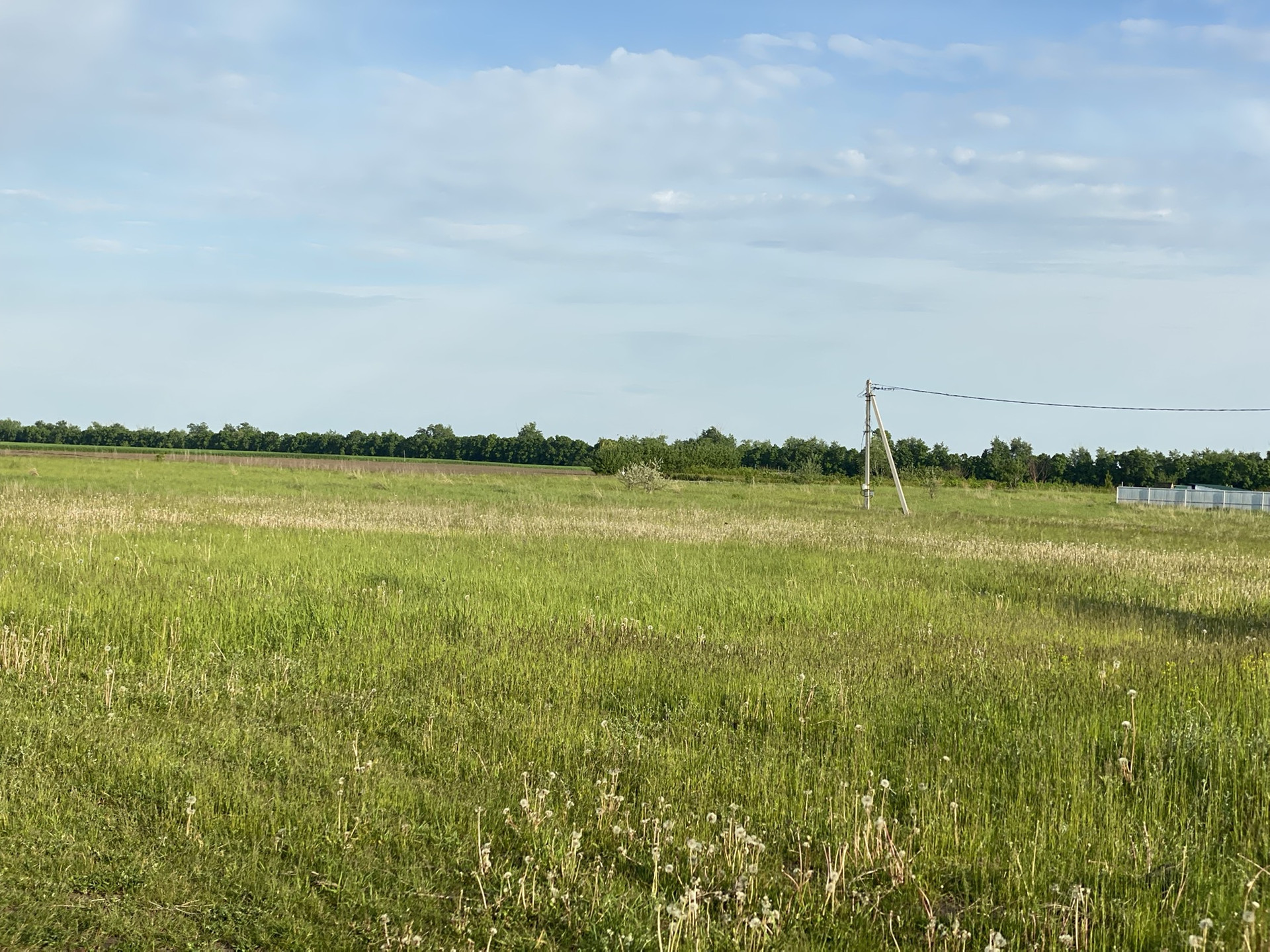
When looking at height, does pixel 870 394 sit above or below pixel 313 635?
above

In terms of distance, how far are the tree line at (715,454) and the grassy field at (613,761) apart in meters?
72.9

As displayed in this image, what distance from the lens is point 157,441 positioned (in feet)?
528

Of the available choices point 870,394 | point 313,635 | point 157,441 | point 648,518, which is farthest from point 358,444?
point 313,635

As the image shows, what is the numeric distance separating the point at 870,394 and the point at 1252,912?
158 ft

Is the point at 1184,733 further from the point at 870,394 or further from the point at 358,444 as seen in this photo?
the point at 358,444

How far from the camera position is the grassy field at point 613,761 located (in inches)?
201

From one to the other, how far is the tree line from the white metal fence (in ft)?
50.3

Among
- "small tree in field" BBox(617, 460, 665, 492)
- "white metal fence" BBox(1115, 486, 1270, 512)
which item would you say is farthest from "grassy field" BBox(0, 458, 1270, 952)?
"white metal fence" BBox(1115, 486, 1270, 512)

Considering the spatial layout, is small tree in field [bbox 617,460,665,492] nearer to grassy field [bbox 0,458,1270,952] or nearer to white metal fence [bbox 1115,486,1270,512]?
white metal fence [bbox 1115,486,1270,512]

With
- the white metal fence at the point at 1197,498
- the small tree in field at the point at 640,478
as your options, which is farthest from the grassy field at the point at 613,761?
the white metal fence at the point at 1197,498

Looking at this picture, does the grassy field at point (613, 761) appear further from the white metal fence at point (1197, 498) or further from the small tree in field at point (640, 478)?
the white metal fence at point (1197, 498)

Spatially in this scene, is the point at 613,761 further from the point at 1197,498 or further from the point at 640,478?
the point at 1197,498

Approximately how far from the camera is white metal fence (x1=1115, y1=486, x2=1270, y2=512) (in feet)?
238

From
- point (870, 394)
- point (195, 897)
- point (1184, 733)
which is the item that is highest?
point (870, 394)
